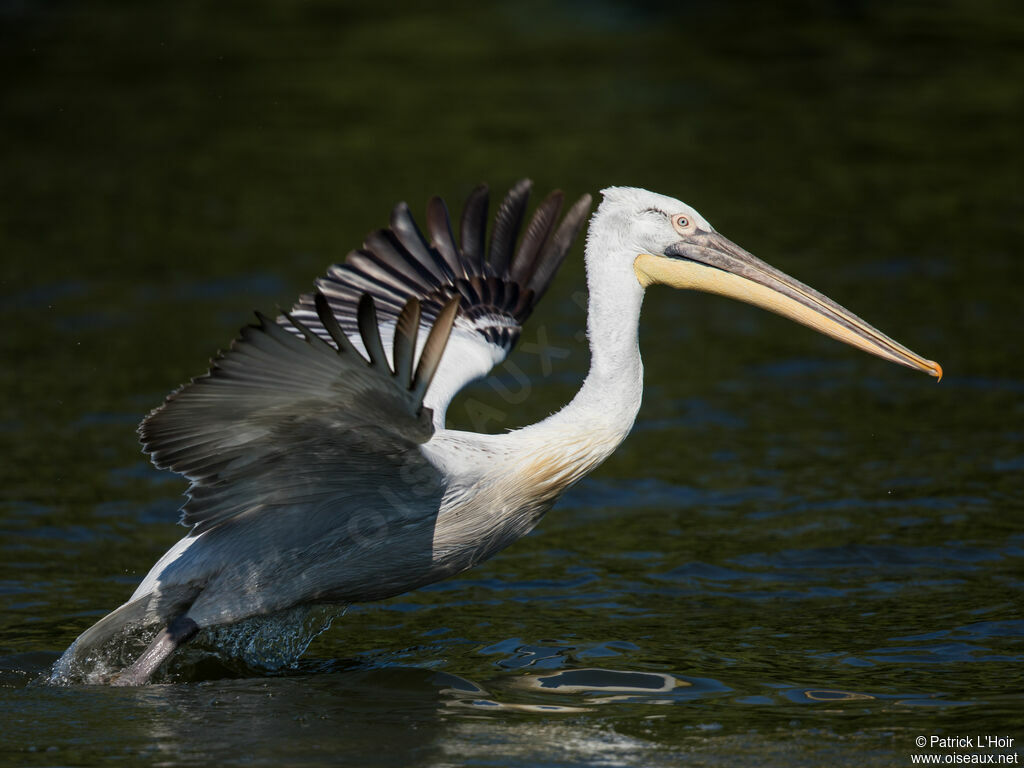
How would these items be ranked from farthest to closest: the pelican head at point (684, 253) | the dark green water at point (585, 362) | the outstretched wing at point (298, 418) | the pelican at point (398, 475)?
the pelican head at point (684, 253) < the dark green water at point (585, 362) < the pelican at point (398, 475) < the outstretched wing at point (298, 418)

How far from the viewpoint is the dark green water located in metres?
6.24

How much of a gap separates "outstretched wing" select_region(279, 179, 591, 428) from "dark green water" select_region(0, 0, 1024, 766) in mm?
1454

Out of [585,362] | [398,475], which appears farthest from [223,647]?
[585,362]

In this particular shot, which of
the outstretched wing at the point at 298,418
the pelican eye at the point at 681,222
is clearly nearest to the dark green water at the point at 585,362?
the outstretched wing at the point at 298,418

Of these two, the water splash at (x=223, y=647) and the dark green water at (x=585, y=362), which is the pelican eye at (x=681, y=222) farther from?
the water splash at (x=223, y=647)

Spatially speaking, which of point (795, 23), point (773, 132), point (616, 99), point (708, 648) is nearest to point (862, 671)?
point (708, 648)

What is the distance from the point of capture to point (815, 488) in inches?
362

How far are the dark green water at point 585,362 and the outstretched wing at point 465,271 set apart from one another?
1.45 meters

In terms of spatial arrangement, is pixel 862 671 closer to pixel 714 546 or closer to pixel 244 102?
pixel 714 546

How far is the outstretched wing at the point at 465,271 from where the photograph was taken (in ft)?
25.6

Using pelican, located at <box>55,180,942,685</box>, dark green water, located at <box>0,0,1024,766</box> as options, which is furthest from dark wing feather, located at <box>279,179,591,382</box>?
dark green water, located at <box>0,0,1024,766</box>

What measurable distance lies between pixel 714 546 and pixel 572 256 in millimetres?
5915

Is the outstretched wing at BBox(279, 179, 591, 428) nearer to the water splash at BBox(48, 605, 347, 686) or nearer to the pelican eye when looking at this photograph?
the pelican eye

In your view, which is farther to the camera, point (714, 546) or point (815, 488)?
point (815, 488)
